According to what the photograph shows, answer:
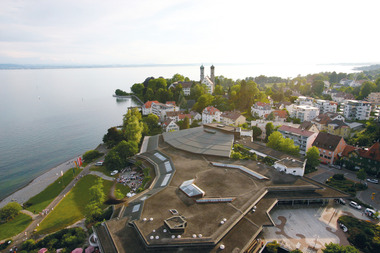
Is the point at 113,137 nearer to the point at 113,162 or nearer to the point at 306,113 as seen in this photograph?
the point at 113,162

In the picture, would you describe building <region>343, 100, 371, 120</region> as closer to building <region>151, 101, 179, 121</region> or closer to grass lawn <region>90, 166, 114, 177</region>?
building <region>151, 101, 179, 121</region>

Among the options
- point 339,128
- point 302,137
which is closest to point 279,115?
point 339,128

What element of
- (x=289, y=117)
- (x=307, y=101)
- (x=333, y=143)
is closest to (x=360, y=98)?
(x=307, y=101)

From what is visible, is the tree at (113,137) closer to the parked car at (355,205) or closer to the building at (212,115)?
the building at (212,115)

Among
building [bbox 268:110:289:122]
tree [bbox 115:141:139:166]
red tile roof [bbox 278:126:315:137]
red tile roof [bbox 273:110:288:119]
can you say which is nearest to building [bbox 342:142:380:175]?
red tile roof [bbox 278:126:315:137]

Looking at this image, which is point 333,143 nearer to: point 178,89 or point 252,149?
point 252,149
